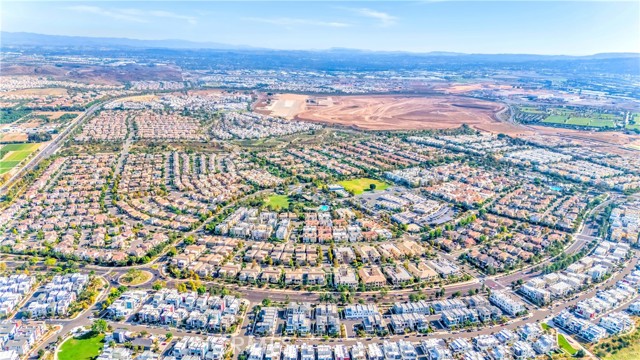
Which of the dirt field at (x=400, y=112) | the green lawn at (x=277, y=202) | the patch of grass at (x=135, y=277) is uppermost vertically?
the dirt field at (x=400, y=112)

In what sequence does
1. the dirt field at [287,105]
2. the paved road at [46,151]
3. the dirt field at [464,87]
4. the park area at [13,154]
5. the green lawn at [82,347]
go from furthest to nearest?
the dirt field at [464,87], the dirt field at [287,105], the park area at [13,154], the paved road at [46,151], the green lawn at [82,347]

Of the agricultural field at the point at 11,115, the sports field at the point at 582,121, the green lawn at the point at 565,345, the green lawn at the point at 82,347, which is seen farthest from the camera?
the sports field at the point at 582,121

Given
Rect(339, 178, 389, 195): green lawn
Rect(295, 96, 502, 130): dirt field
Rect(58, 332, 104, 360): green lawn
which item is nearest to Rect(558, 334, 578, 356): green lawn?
Rect(58, 332, 104, 360): green lawn

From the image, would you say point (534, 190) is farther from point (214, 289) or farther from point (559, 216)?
point (214, 289)

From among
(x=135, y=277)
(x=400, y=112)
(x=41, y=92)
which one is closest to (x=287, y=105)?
(x=400, y=112)

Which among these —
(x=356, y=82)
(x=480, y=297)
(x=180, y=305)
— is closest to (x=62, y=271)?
(x=180, y=305)

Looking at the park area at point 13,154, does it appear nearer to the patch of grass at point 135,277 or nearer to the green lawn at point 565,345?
the patch of grass at point 135,277

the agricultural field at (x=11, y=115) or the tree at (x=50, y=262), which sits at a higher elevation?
the agricultural field at (x=11, y=115)

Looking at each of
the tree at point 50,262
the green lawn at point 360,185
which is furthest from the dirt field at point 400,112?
the tree at point 50,262
